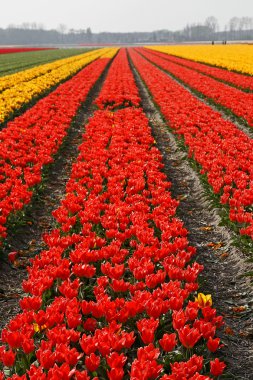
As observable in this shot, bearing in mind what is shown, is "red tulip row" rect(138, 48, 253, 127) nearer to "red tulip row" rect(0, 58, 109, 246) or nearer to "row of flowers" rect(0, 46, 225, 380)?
"red tulip row" rect(0, 58, 109, 246)

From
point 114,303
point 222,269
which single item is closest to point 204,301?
point 114,303

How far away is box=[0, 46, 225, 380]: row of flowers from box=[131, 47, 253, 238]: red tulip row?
1.04m

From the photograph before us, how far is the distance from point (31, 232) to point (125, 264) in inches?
89.9

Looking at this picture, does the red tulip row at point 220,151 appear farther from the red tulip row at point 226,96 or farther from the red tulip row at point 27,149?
the red tulip row at point 27,149

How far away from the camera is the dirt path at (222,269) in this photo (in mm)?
4129

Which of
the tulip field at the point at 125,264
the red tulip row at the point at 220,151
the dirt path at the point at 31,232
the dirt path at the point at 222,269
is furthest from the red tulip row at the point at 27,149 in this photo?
the red tulip row at the point at 220,151

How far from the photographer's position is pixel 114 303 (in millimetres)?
3863

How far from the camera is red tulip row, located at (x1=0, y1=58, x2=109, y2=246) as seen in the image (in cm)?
687

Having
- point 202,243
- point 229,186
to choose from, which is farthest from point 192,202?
point 202,243

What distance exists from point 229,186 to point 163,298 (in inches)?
139

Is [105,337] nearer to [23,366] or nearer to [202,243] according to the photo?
[23,366]

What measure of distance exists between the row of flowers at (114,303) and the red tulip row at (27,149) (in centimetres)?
88

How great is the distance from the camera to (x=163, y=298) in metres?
4.09

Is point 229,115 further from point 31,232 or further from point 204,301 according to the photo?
point 204,301
